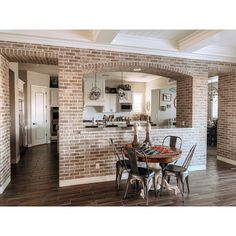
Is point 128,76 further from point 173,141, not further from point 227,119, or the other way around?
point 173,141

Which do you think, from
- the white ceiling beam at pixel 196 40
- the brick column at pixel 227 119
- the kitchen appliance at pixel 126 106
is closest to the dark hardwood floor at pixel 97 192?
the brick column at pixel 227 119

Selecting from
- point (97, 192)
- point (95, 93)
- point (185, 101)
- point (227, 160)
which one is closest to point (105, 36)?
point (185, 101)

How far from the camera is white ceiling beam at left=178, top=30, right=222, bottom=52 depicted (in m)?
3.49

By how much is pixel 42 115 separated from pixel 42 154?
2.23 metres

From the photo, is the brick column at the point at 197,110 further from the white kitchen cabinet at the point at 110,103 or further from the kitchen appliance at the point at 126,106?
the white kitchen cabinet at the point at 110,103

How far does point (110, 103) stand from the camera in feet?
28.8

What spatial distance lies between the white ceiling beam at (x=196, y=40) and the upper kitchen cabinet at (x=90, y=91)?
4.42m

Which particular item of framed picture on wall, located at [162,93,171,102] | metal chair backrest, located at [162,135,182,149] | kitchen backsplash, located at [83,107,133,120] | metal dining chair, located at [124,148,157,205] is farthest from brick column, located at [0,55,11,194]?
framed picture on wall, located at [162,93,171,102]

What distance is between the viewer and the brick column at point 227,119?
5191 mm

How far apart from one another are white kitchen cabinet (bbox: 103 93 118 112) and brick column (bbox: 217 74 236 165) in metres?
4.59

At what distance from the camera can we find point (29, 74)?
7133mm

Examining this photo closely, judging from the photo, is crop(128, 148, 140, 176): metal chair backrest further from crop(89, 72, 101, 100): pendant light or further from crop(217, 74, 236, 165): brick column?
crop(89, 72, 101, 100): pendant light

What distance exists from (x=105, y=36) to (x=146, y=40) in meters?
1.10
